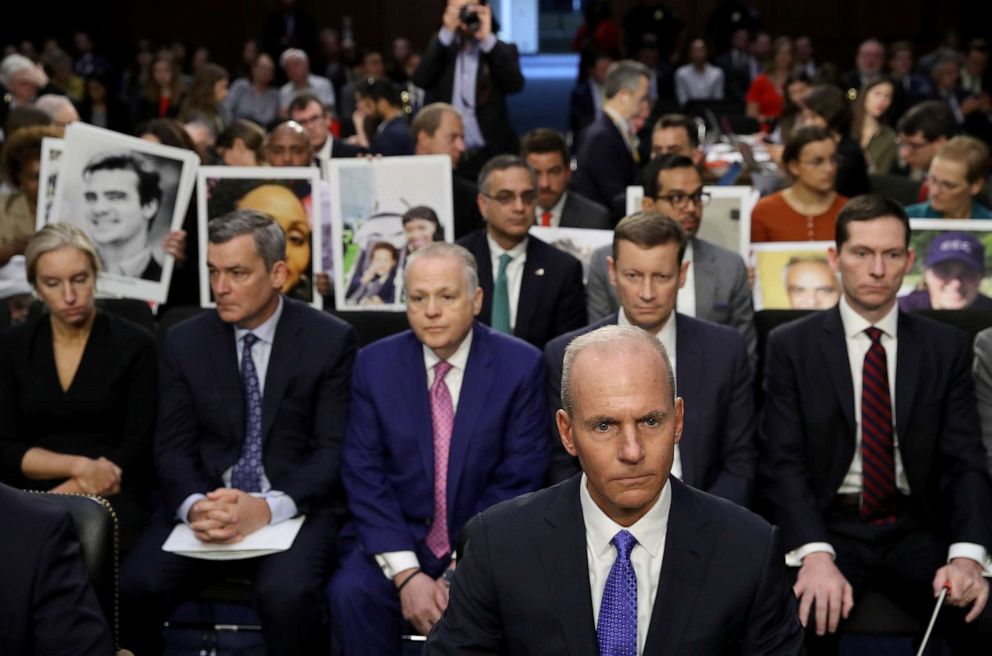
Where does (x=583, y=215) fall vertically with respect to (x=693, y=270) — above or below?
above

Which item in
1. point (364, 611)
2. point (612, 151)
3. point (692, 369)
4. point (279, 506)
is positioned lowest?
point (364, 611)

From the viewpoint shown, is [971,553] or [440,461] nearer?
[971,553]

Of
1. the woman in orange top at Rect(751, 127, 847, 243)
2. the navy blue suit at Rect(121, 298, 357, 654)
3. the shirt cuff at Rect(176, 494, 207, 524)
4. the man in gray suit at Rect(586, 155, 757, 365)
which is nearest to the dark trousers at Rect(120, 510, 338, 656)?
the navy blue suit at Rect(121, 298, 357, 654)

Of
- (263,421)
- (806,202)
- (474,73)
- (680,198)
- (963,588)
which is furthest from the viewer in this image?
(474,73)

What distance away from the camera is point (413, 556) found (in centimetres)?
370

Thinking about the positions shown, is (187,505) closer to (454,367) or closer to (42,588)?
(454,367)

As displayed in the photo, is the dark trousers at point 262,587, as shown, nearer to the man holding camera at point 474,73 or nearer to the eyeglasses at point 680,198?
the eyeglasses at point 680,198

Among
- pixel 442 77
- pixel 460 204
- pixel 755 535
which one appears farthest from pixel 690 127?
pixel 755 535

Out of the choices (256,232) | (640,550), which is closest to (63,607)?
(640,550)

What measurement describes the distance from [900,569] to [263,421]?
189cm

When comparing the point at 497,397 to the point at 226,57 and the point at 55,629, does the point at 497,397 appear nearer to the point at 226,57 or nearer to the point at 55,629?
the point at 55,629

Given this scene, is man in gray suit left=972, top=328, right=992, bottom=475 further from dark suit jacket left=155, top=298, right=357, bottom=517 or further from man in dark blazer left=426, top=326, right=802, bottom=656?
dark suit jacket left=155, top=298, right=357, bottom=517

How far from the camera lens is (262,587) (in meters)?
3.68

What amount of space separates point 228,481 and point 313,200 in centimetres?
148
